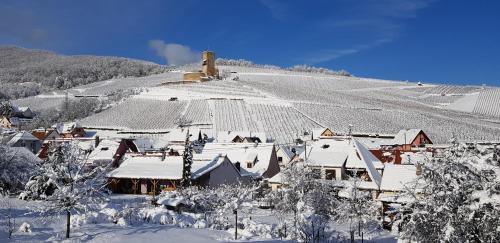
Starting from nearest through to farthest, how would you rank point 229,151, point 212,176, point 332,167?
1. point 332,167
2. point 212,176
3. point 229,151

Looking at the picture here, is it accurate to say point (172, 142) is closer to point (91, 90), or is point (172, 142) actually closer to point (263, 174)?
point (263, 174)

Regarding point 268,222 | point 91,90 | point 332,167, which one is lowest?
point 268,222

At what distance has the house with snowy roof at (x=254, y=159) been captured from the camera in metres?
55.4

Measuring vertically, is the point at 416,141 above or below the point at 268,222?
above

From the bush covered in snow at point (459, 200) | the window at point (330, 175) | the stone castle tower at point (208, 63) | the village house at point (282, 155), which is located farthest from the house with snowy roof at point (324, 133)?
the stone castle tower at point (208, 63)

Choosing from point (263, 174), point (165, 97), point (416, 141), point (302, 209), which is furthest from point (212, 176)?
point (165, 97)

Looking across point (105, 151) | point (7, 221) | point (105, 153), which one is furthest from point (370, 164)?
point (105, 151)

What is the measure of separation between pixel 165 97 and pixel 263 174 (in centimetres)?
7435

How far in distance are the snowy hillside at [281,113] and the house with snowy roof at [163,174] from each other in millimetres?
32304

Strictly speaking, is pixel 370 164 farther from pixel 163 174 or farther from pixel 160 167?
pixel 160 167

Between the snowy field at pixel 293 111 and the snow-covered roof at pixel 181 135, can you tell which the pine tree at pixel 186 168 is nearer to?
the snow-covered roof at pixel 181 135

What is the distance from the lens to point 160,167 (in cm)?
4975

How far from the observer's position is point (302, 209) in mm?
28844

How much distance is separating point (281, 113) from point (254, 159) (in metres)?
45.2
